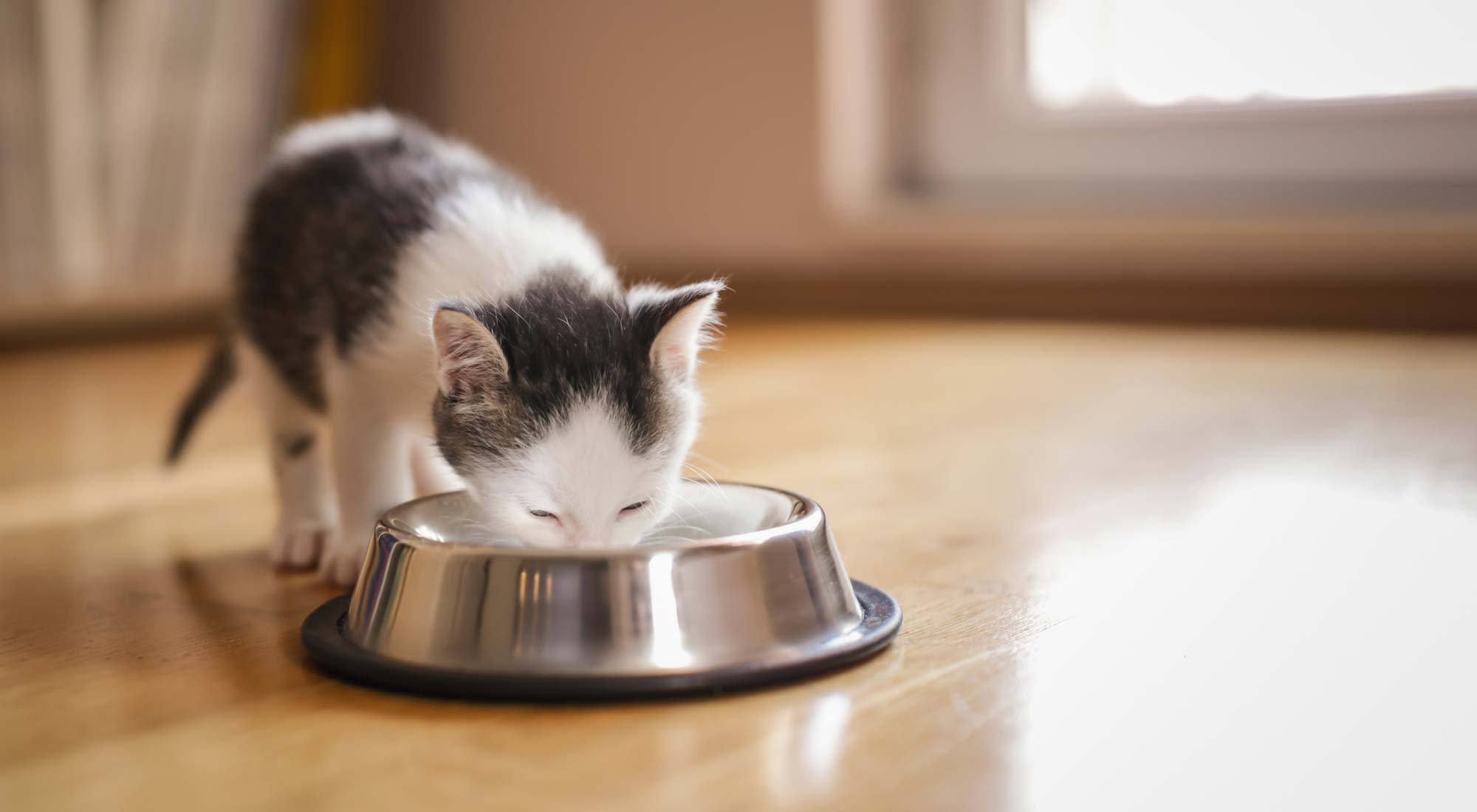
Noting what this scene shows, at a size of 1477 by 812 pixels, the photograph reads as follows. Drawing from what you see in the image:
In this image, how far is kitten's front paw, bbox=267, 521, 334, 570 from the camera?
1.60 m

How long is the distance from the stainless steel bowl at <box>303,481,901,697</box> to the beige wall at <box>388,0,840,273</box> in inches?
121

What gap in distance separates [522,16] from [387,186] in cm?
318

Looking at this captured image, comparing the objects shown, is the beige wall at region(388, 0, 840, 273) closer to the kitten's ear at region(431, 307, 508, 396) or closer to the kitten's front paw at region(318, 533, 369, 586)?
the kitten's front paw at region(318, 533, 369, 586)

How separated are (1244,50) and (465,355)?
2914 millimetres

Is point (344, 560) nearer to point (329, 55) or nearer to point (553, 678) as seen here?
point (553, 678)

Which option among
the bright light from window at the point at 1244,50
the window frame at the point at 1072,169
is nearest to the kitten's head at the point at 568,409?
the window frame at the point at 1072,169

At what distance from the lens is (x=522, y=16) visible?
15.4 ft

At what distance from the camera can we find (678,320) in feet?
4.26

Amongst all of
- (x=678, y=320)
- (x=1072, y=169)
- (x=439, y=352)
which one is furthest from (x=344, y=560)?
(x=1072, y=169)

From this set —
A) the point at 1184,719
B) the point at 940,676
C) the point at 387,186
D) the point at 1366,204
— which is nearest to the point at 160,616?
the point at 387,186

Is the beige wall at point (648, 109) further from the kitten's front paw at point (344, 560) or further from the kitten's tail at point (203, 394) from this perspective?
the kitten's front paw at point (344, 560)

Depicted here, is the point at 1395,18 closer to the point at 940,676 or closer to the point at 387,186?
the point at 387,186

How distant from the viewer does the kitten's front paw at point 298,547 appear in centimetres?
160

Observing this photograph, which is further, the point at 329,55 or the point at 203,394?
the point at 329,55
